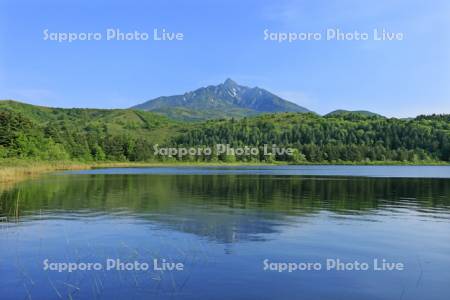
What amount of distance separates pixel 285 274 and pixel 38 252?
1380 centimetres

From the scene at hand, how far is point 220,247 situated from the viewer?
27.9 m

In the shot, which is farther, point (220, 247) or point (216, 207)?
point (216, 207)

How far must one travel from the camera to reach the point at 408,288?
20.3 m

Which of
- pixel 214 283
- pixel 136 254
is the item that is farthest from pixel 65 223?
pixel 214 283

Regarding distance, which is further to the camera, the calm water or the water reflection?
the water reflection

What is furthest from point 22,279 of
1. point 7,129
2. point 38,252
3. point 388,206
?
point 7,129

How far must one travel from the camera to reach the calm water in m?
19.8

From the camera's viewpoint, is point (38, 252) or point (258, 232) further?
point (258, 232)

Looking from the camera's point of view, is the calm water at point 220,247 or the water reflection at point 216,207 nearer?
the calm water at point 220,247

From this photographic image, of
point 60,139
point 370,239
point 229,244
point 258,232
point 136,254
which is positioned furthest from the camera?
point 60,139

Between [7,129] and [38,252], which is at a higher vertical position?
[7,129]

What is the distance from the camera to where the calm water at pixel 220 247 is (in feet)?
64.9

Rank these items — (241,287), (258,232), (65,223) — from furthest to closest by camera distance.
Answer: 1. (65,223)
2. (258,232)
3. (241,287)

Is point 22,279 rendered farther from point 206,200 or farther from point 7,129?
point 7,129
